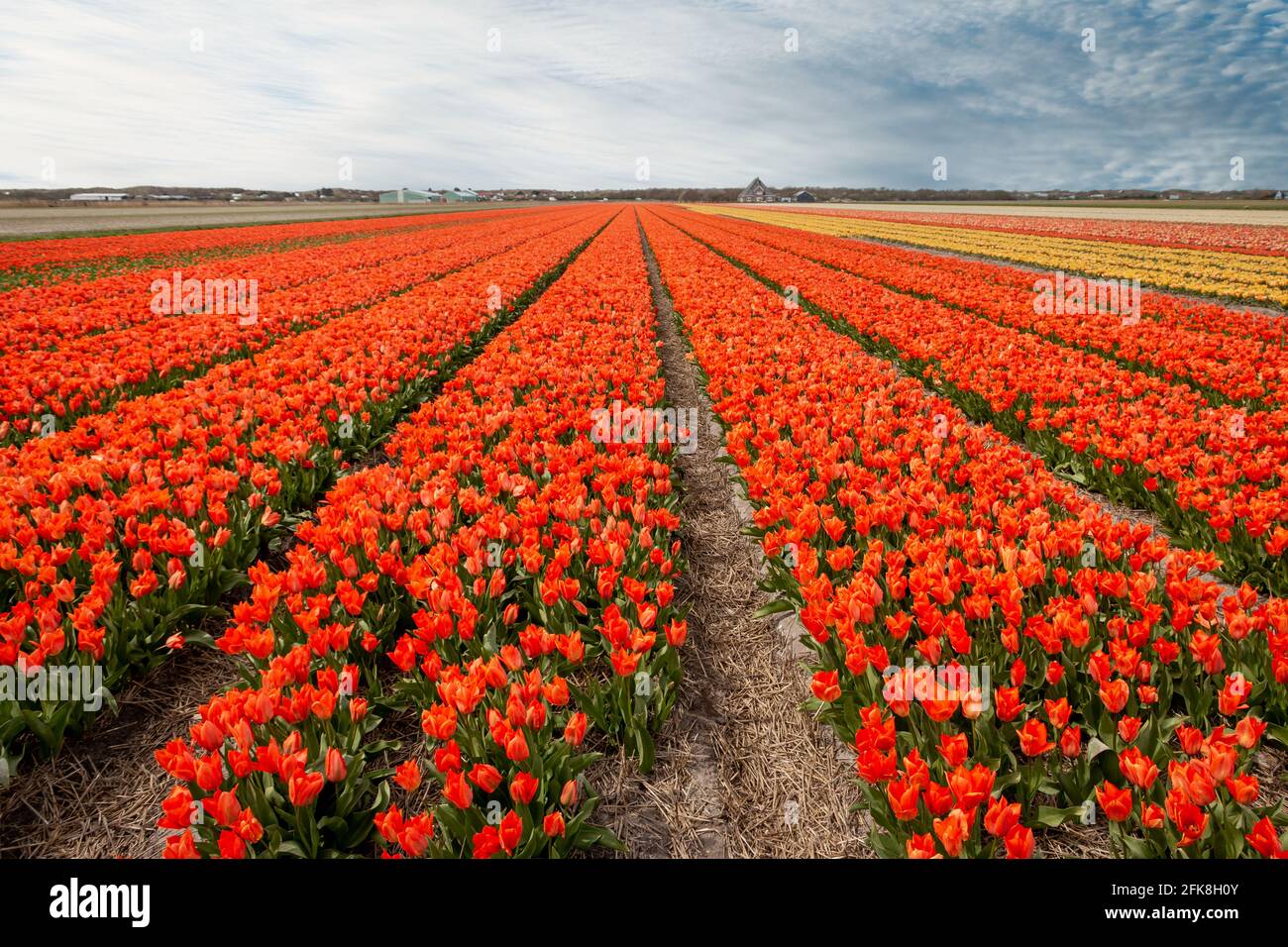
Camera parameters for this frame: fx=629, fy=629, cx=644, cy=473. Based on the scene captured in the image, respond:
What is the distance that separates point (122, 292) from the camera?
15516 millimetres

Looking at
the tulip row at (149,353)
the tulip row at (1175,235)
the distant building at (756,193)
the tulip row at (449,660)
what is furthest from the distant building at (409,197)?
the tulip row at (449,660)

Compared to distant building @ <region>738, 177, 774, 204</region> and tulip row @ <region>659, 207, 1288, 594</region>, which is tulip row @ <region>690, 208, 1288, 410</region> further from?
distant building @ <region>738, 177, 774, 204</region>

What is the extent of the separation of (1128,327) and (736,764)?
40.1 ft

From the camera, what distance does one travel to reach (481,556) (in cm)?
388

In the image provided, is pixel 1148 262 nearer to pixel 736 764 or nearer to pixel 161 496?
pixel 736 764

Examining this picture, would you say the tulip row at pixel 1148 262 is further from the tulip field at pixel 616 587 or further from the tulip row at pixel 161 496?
the tulip row at pixel 161 496

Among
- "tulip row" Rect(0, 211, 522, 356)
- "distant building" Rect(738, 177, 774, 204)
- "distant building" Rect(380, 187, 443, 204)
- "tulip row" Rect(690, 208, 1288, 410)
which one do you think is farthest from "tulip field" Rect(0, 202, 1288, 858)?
"distant building" Rect(738, 177, 774, 204)

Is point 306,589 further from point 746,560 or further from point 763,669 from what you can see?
point 746,560

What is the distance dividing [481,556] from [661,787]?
5.55 feet

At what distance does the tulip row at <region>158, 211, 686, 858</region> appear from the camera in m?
2.45

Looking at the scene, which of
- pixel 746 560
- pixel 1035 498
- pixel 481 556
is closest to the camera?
pixel 481 556

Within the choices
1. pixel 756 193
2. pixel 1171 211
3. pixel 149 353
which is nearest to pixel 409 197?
pixel 756 193

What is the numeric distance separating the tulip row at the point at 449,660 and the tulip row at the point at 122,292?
9.19m
